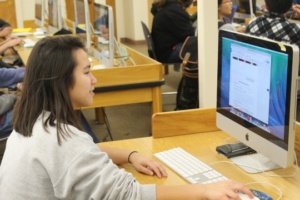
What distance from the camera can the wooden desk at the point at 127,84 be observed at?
2.98 metres

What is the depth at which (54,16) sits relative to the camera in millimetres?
4754

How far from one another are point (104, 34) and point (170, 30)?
1565 millimetres

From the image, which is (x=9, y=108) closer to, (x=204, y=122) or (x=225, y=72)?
(x=204, y=122)

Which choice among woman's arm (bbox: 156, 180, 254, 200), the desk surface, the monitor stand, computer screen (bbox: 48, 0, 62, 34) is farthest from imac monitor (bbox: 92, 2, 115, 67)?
woman's arm (bbox: 156, 180, 254, 200)

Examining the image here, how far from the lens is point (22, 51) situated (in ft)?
14.0

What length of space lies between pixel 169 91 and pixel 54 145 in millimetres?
3991

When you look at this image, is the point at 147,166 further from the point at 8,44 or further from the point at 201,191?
the point at 8,44

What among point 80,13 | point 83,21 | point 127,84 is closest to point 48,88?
point 127,84

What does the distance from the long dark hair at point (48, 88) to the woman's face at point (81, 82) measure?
1cm

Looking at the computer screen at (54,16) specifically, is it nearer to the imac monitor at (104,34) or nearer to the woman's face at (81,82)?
the imac monitor at (104,34)

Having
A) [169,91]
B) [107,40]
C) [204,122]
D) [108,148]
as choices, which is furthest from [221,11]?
[108,148]

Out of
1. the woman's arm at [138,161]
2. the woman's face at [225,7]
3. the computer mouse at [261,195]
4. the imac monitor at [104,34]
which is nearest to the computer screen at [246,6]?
the woman's face at [225,7]

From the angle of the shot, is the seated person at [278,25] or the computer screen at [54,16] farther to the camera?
the computer screen at [54,16]

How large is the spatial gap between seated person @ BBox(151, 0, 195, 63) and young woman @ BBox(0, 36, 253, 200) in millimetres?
3307
